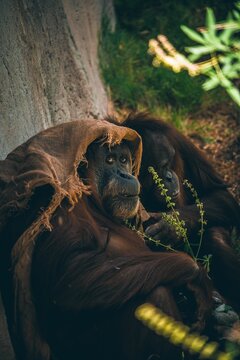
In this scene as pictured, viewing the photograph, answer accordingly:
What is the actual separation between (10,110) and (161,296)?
1309 millimetres

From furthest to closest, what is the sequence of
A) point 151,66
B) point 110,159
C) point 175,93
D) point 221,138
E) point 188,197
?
point 151,66
point 175,93
point 221,138
point 188,197
point 110,159

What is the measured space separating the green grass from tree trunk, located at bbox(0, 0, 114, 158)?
224mm

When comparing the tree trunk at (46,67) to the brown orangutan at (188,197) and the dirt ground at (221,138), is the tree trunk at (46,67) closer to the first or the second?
the brown orangutan at (188,197)

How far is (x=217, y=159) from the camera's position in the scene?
5.55 metres

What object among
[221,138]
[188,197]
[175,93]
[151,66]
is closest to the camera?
[188,197]

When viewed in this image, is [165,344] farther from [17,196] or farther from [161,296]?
[17,196]

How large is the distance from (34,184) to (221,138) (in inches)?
117

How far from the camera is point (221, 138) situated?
5.77 meters

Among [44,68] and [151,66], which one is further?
[151,66]

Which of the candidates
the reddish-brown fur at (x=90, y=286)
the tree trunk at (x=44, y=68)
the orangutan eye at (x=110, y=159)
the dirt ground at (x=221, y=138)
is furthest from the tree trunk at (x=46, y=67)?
the dirt ground at (x=221, y=138)

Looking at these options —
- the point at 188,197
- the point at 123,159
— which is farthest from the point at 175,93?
the point at 123,159

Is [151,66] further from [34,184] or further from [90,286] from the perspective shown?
[90,286]

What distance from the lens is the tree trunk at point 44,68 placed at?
375 centimetres

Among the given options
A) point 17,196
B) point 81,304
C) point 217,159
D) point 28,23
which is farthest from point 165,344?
point 217,159
